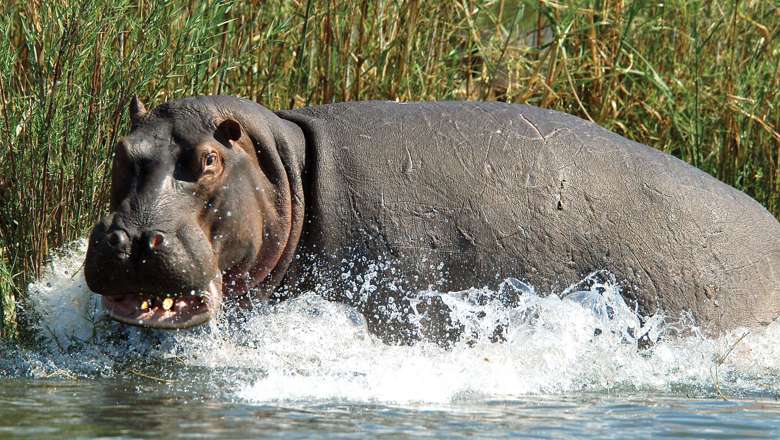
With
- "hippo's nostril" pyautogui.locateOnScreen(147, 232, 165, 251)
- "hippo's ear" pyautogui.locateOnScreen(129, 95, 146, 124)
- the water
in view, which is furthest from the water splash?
"hippo's ear" pyautogui.locateOnScreen(129, 95, 146, 124)

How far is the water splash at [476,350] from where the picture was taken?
495cm

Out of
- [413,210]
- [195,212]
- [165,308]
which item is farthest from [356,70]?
[165,308]

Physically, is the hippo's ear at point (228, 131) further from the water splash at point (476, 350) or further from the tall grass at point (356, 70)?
the tall grass at point (356, 70)

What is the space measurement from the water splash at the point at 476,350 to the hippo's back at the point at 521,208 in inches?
4.4

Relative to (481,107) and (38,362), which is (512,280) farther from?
(38,362)

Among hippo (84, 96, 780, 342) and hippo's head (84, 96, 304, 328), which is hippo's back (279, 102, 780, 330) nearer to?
hippo (84, 96, 780, 342)

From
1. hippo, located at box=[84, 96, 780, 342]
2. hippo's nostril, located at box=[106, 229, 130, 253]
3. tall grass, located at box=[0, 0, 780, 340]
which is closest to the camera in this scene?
hippo's nostril, located at box=[106, 229, 130, 253]

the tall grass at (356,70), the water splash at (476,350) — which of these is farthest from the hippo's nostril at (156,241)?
the tall grass at (356,70)

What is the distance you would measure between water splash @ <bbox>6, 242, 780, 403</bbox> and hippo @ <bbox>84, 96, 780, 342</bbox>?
0.29 ft

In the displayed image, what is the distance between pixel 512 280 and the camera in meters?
5.37

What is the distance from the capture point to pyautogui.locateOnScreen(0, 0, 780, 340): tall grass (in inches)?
230

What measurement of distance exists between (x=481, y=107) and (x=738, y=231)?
1.20 m

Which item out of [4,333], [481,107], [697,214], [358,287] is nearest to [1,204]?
[4,333]

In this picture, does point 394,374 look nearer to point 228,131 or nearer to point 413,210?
point 413,210
